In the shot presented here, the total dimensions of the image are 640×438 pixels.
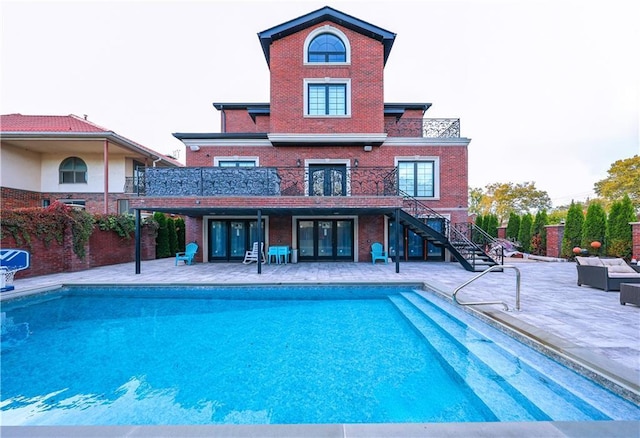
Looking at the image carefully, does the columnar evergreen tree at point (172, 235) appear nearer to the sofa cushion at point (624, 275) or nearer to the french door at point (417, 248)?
A: the french door at point (417, 248)

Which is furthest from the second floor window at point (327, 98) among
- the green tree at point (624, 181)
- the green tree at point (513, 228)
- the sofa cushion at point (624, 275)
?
the green tree at point (624, 181)

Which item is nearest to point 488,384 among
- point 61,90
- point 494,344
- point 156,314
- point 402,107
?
point 494,344

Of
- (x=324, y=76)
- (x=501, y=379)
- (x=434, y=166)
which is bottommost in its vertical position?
(x=501, y=379)

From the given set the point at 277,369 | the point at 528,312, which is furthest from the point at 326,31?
the point at 277,369

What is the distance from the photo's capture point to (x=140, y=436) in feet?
7.74

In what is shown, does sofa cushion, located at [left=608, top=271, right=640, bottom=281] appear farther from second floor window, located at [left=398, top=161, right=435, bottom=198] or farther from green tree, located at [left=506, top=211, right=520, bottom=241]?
green tree, located at [left=506, top=211, right=520, bottom=241]

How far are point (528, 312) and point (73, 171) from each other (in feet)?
77.9

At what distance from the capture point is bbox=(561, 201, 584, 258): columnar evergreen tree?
1476cm

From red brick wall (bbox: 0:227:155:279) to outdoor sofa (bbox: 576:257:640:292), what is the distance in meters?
17.8

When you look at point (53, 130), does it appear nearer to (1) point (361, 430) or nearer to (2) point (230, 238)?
(2) point (230, 238)

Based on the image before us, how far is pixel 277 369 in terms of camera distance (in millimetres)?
4309

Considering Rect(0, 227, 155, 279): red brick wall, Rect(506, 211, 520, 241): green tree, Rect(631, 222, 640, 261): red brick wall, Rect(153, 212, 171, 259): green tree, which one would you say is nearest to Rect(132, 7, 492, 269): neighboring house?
Rect(0, 227, 155, 279): red brick wall

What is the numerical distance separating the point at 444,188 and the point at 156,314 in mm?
12969

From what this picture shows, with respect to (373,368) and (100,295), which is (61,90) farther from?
(373,368)
